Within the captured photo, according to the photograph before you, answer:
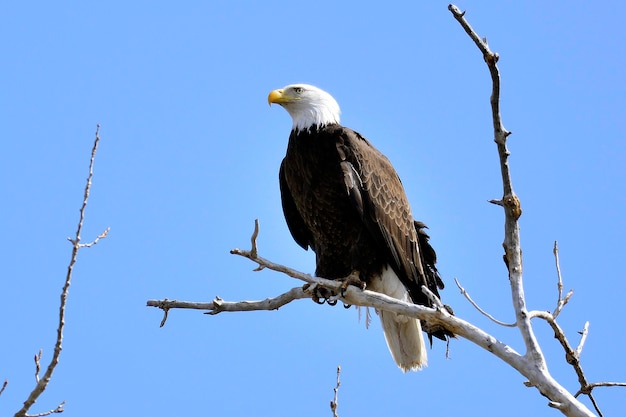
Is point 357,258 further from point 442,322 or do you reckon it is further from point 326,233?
point 442,322

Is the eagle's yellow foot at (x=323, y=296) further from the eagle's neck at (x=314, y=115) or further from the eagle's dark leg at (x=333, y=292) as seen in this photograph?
the eagle's neck at (x=314, y=115)

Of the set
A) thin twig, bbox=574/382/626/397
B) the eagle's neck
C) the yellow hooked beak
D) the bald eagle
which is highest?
the yellow hooked beak

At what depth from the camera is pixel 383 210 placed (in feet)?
21.6

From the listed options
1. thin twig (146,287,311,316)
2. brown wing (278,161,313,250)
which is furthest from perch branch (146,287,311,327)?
brown wing (278,161,313,250)

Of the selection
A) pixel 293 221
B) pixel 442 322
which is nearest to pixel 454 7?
pixel 442 322

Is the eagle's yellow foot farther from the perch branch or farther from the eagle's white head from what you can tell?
the eagle's white head

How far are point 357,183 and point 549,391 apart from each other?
259 cm

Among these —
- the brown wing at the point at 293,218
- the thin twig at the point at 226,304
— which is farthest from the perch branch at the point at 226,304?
the brown wing at the point at 293,218

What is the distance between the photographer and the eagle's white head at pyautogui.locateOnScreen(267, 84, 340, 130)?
704cm

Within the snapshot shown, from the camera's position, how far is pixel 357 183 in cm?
654

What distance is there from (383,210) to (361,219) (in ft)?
0.57

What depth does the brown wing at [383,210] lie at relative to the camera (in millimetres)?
6523

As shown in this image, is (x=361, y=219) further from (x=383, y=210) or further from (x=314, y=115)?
(x=314, y=115)

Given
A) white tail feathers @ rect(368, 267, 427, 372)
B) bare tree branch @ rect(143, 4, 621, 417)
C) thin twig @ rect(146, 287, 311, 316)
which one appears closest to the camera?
bare tree branch @ rect(143, 4, 621, 417)
